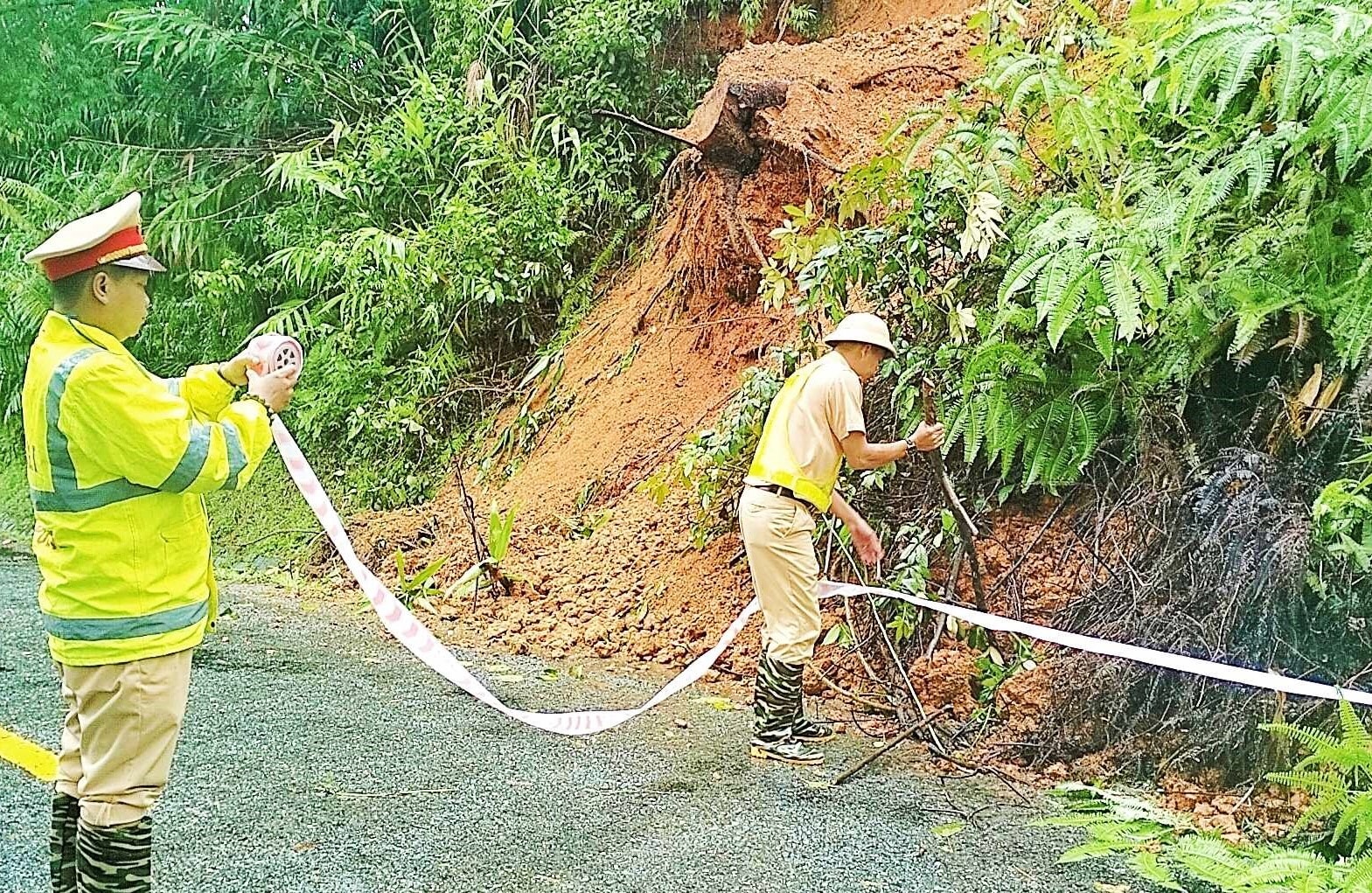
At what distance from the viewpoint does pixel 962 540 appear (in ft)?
18.0

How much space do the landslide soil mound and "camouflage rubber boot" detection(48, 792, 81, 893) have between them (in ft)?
12.2

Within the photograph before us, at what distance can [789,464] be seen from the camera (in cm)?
527

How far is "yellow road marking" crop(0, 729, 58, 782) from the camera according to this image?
4.83m

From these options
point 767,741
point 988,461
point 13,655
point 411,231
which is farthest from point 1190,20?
point 411,231

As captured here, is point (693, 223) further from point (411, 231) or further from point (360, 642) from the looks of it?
point (360, 642)

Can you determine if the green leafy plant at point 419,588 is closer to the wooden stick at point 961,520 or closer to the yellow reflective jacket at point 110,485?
the wooden stick at point 961,520

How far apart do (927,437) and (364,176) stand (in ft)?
26.9

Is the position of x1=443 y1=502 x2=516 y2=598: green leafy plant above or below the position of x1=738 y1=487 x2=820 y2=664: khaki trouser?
below

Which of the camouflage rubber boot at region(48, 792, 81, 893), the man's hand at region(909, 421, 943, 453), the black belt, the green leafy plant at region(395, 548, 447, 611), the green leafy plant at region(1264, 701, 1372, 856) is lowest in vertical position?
the green leafy plant at region(395, 548, 447, 611)

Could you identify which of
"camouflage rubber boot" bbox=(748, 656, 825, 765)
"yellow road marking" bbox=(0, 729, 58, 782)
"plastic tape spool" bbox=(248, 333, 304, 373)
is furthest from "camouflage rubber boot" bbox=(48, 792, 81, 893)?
"camouflage rubber boot" bbox=(748, 656, 825, 765)

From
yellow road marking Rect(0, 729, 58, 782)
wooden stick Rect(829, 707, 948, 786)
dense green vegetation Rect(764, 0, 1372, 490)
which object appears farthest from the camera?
wooden stick Rect(829, 707, 948, 786)

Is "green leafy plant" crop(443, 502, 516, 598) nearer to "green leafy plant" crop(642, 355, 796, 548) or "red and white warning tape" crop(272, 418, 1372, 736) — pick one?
"green leafy plant" crop(642, 355, 796, 548)

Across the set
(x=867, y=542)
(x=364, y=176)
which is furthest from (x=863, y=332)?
(x=364, y=176)

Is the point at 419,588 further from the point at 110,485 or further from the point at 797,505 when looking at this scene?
the point at 110,485
